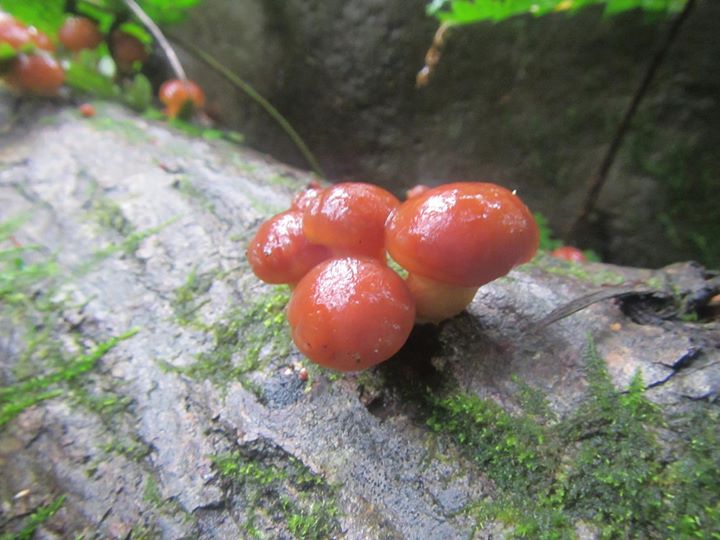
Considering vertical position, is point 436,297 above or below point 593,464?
above

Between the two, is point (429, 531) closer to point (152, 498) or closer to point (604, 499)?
point (604, 499)

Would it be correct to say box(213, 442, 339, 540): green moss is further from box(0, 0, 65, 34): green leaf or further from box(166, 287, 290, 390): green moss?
box(0, 0, 65, 34): green leaf

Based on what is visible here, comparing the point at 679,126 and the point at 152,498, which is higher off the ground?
the point at 152,498

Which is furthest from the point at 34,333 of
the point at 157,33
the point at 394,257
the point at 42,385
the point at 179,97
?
the point at 157,33

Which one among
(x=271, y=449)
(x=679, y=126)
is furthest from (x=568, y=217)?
(x=271, y=449)

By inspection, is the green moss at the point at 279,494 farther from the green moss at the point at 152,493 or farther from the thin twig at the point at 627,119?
the thin twig at the point at 627,119

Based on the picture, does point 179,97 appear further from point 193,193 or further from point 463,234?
point 463,234

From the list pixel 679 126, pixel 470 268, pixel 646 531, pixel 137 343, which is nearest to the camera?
pixel 646 531
